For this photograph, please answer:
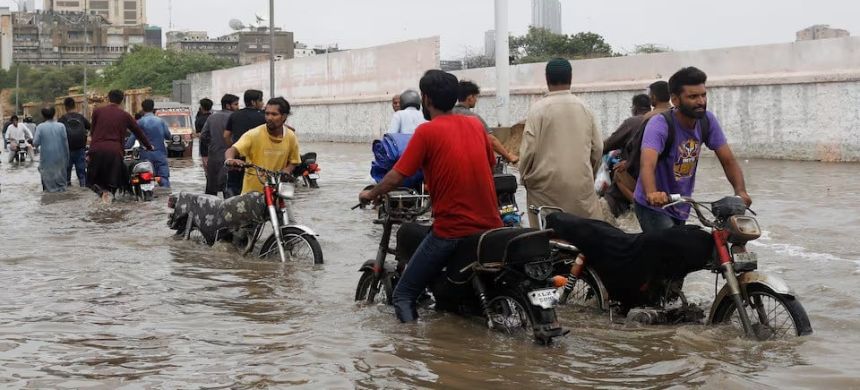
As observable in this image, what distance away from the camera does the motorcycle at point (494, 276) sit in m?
5.75

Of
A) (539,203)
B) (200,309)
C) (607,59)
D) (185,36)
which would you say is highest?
(185,36)

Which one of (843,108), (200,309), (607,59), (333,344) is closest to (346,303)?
(200,309)

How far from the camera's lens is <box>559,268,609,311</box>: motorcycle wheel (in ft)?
22.3

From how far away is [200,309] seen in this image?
7.50 metres

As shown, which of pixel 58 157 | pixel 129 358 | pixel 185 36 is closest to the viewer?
pixel 129 358

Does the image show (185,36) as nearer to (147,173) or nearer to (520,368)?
(147,173)

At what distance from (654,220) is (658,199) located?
67cm

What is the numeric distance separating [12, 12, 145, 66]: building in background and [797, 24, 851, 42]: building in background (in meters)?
128

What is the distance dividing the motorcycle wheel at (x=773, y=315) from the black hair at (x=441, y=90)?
6.04ft

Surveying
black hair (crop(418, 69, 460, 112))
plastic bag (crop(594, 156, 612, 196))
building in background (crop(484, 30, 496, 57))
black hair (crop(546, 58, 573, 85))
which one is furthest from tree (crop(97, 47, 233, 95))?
black hair (crop(418, 69, 460, 112))

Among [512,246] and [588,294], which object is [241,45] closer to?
[588,294]

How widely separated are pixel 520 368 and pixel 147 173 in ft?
37.9

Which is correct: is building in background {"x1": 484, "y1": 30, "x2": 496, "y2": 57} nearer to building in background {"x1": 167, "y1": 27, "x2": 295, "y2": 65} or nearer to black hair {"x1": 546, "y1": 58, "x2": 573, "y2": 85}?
black hair {"x1": 546, "y1": 58, "x2": 573, "y2": 85}

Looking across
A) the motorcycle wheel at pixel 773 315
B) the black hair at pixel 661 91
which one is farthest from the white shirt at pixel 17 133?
the motorcycle wheel at pixel 773 315
